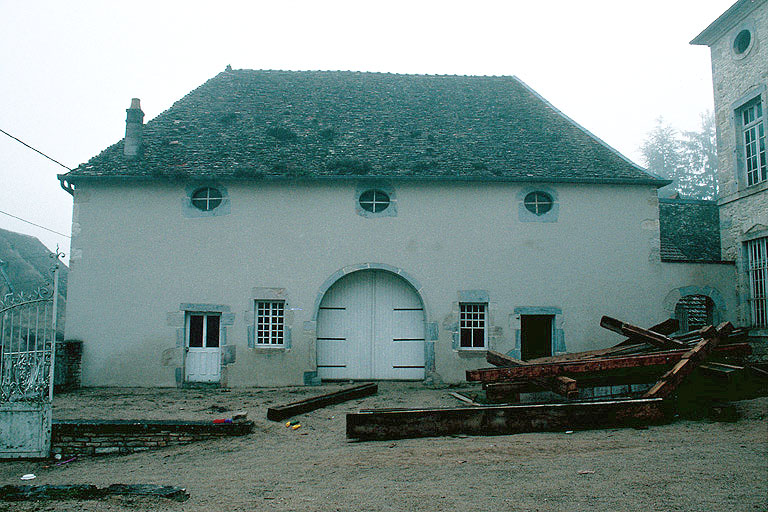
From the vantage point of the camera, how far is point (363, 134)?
12.5 metres

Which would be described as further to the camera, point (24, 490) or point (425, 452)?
point (425, 452)

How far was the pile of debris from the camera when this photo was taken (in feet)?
21.2

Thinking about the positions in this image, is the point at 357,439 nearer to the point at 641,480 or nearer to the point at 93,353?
the point at 641,480

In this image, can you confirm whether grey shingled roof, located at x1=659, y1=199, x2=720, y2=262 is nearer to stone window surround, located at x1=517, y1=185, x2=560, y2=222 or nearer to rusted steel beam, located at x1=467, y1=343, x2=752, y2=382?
stone window surround, located at x1=517, y1=185, x2=560, y2=222

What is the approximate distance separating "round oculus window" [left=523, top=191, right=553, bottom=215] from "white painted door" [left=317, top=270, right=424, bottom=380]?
320cm

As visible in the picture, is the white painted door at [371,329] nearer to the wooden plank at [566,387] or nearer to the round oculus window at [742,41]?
the wooden plank at [566,387]

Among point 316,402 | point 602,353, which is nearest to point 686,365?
point 602,353

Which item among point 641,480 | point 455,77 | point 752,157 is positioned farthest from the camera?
point 455,77

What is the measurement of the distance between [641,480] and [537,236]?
7468 mm

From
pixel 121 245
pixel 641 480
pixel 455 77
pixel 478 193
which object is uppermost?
pixel 455 77

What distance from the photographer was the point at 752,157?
1095 centimetres

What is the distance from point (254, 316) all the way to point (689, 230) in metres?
11.6

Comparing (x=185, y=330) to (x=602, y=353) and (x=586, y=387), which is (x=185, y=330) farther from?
→ (x=602, y=353)

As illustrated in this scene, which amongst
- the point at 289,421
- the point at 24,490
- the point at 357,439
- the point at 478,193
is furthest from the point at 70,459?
the point at 478,193
